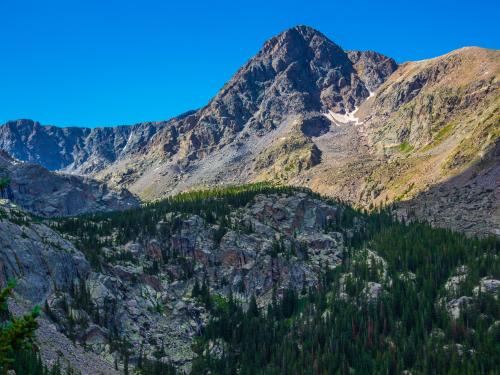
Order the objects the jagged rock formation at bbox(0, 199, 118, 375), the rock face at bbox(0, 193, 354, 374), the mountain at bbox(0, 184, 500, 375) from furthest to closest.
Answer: the mountain at bbox(0, 184, 500, 375) → the rock face at bbox(0, 193, 354, 374) → the jagged rock formation at bbox(0, 199, 118, 375)

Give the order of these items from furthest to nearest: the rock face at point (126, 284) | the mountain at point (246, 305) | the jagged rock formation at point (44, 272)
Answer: the mountain at point (246, 305) → the rock face at point (126, 284) → the jagged rock formation at point (44, 272)

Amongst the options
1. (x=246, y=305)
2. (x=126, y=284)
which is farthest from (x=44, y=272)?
(x=246, y=305)

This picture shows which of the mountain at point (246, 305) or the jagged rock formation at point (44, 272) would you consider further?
the mountain at point (246, 305)

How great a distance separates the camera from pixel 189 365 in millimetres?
143625

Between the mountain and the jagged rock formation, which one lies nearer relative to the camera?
the jagged rock formation

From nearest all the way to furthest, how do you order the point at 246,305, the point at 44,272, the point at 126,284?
the point at 44,272, the point at 126,284, the point at 246,305

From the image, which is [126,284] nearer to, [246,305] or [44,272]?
[44,272]

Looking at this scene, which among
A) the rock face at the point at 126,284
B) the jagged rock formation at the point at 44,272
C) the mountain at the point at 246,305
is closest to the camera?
the jagged rock formation at the point at 44,272

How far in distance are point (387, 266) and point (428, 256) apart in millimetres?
14092

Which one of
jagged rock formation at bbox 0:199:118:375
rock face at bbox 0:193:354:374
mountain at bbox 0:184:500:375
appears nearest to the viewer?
jagged rock formation at bbox 0:199:118:375

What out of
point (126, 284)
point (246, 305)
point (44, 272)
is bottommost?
point (246, 305)

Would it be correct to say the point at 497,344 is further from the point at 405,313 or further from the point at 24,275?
the point at 24,275

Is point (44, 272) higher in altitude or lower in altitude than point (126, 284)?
lower

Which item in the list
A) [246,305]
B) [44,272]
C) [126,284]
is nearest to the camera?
[44,272]
